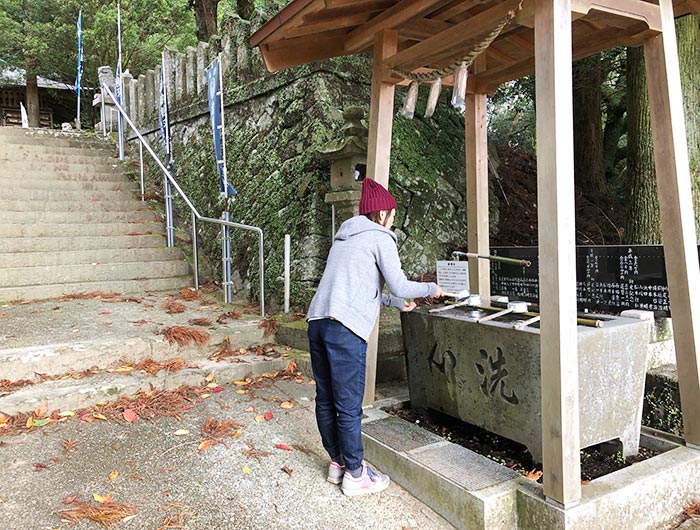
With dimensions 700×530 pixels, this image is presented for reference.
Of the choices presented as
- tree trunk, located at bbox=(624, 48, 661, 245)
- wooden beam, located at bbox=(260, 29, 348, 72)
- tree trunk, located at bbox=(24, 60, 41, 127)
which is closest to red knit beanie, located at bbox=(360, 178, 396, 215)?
wooden beam, located at bbox=(260, 29, 348, 72)

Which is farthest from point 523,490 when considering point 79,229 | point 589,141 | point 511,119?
point 511,119

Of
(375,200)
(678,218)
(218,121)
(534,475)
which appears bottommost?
(534,475)

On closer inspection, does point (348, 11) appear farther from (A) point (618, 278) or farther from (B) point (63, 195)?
(B) point (63, 195)

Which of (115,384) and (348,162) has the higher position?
(348,162)

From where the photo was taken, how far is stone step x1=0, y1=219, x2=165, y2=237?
23.3ft

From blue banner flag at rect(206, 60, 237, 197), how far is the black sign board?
3.76 metres

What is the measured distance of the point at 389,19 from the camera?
355cm

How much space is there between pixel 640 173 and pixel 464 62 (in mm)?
3187

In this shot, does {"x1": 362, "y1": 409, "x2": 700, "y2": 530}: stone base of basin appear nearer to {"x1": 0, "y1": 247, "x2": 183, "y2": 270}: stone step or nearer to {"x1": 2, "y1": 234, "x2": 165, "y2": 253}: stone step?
{"x1": 0, "y1": 247, "x2": 183, "y2": 270}: stone step

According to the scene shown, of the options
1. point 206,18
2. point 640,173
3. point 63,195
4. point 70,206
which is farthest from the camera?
point 206,18

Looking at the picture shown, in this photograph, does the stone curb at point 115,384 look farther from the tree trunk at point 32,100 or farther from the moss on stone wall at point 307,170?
the tree trunk at point 32,100

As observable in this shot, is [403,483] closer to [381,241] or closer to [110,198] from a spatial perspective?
[381,241]

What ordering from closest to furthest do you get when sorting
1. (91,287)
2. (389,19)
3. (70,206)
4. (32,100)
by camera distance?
(389,19) < (91,287) < (70,206) < (32,100)

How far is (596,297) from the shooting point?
190 inches
